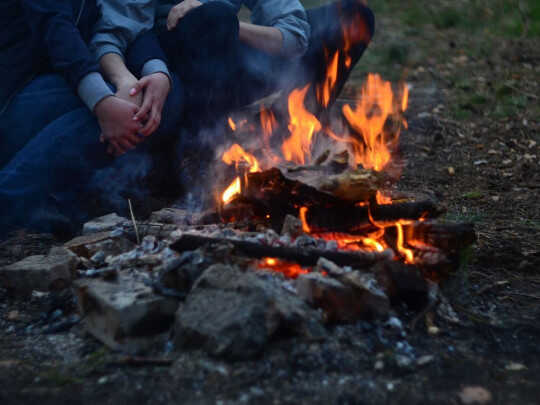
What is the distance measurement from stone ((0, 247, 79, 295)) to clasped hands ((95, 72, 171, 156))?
75 centimetres

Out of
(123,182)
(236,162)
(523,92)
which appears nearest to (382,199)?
(236,162)

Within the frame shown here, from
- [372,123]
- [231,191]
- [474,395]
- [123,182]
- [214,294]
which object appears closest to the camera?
[474,395]

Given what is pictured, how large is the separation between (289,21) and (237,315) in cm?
236

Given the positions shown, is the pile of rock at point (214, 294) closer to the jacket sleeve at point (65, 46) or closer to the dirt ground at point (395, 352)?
the dirt ground at point (395, 352)

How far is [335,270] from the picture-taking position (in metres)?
1.92

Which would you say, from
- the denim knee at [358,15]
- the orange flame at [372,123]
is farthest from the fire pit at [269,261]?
the denim knee at [358,15]

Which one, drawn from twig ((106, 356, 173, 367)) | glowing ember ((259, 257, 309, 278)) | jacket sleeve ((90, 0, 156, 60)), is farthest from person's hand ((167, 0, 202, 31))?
twig ((106, 356, 173, 367))

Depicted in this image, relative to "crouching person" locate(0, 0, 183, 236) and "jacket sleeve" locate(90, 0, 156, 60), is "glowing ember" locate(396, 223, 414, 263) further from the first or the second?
"jacket sleeve" locate(90, 0, 156, 60)

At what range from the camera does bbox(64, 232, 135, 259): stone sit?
2.37 metres

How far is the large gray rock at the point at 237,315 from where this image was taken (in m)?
1.66

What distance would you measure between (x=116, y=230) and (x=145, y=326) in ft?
2.74

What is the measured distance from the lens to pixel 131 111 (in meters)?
2.60

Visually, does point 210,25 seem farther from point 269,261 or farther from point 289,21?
point 269,261

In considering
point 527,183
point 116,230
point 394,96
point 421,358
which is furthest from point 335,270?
point 394,96
